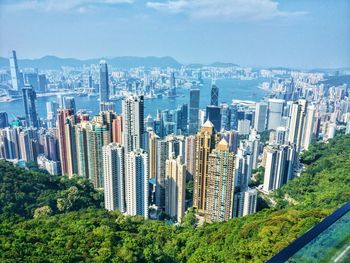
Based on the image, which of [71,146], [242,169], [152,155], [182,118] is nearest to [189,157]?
[152,155]

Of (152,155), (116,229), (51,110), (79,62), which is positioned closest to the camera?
(116,229)

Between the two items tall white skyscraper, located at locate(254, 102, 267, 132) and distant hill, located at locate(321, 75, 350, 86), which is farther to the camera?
tall white skyscraper, located at locate(254, 102, 267, 132)

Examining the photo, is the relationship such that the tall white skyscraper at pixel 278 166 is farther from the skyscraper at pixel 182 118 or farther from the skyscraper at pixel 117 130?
the skyscraper at pixel 182 118

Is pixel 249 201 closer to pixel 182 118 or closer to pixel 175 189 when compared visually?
pixel 175 189

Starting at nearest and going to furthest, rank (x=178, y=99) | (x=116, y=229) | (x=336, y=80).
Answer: (x=116, y=229)
(x=336, y=80)
(x=178, y=99)

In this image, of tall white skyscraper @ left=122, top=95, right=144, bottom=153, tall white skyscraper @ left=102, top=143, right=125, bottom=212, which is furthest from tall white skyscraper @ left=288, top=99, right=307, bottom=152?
tall white skyscraper @ left=102, top=143, right=125, bottom=212

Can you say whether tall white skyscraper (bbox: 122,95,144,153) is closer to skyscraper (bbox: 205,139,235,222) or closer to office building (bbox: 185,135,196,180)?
office building (bbox: 185,135,196,180)
